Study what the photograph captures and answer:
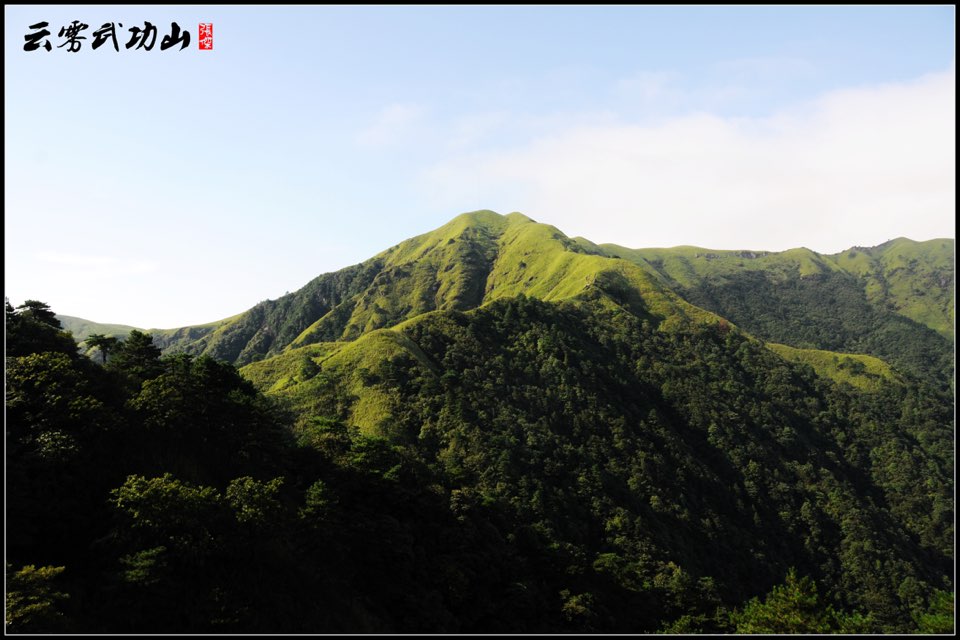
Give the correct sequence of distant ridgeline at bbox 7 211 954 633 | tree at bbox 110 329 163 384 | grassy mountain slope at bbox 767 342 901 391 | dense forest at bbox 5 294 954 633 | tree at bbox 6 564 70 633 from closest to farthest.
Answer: tree at bbox 6 564 70 633, dense forest at bbox 5 294 954 633, distant ridgeline at bbox 7 211 954 633, tree at bbox 110 329 163 384, grassy mountain slope at bbox 767 342 901 391

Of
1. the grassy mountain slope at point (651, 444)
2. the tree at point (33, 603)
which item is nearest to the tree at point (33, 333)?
the tree at point (33, 603)

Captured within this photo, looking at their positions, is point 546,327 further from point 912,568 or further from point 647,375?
point 912,568

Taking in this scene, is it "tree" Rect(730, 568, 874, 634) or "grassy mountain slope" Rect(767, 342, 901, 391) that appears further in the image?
"grassy mountain slope" Rect(767, 342, 901, 391)

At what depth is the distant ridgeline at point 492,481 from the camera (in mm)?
28125

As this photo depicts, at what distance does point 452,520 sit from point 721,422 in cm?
9141

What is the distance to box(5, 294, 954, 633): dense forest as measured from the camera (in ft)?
91.8

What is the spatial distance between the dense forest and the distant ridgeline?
23 centimetres

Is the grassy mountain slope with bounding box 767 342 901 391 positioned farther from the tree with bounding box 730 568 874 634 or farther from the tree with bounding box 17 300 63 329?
the tree with bounding box 17 300 63 329

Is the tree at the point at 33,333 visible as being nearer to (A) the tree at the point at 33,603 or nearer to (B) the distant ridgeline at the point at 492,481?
(B) the distant ridgeline at the point at 492,481

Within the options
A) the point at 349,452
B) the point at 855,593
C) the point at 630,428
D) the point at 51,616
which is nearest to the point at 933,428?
the point at 855,593

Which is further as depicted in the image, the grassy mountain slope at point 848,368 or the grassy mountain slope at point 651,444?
the grassy mountain slope at point 848,368

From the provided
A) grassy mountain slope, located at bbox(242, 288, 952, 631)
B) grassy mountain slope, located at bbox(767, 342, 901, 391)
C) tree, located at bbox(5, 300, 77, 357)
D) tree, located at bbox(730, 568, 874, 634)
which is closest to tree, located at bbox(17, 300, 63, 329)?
tree, located at bbox(5, 300, 77, 357)

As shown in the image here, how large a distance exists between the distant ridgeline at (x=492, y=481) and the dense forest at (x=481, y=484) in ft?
0.74

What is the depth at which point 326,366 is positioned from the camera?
101m
